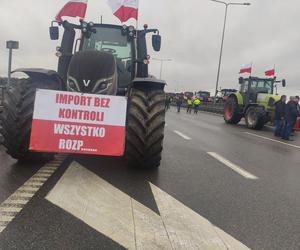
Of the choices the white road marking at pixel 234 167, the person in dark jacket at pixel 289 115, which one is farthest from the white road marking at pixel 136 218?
the person in dark jacket at pixel 289 115

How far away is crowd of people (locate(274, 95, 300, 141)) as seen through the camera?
16.3m

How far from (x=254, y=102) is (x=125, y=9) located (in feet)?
47.3

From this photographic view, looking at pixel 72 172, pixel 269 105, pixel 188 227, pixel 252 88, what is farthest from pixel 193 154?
pixel 252 88

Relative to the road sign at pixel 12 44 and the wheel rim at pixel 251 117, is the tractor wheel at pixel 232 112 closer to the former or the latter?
the wheel rim at pixel 251 117

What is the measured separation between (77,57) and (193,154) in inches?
152

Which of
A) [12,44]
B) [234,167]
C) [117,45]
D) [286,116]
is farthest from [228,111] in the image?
[117,45]

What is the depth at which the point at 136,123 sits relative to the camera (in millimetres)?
6207

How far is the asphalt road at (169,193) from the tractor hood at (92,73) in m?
1.29

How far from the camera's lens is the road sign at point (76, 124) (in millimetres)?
5820

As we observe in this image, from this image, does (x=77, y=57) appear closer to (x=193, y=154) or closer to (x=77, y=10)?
(x=77, y=10)

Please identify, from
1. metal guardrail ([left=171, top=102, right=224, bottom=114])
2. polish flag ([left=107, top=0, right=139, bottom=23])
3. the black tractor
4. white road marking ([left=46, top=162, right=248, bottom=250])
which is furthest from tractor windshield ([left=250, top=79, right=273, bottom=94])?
→ white road marking ([left=46, top=162, right=248, bottom=250])

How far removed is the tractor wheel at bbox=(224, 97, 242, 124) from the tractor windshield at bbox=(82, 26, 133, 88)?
49.9 ft

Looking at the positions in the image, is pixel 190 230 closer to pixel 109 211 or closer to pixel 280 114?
pixel 109 211

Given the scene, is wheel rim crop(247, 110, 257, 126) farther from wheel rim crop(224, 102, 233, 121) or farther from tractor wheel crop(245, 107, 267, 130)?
wheel rim crop(224, 102, 233, 121)
